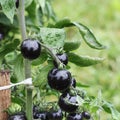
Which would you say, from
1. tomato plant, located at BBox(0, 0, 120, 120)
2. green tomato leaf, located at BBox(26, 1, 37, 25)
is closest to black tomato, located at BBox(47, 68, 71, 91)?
tomato plant, located at BBox(0, 0, 120, 120)

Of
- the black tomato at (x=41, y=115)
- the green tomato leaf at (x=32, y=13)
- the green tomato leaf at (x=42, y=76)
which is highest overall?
the green tomato leaf at (x=32, y=13)

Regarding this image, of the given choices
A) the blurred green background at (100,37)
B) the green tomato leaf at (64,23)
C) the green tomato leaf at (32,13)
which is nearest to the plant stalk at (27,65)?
the green tomato leaf at (64,23)

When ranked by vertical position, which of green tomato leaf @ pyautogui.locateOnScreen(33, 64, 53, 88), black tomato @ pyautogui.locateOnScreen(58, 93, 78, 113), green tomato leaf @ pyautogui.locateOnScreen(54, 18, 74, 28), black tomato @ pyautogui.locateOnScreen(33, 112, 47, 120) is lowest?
black tomato @ pyautogui.locateOnScreen(33, 112, 47, 120)

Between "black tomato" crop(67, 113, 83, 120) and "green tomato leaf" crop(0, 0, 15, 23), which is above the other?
"green tomato leaf" crop(0, 0, 15, 23)

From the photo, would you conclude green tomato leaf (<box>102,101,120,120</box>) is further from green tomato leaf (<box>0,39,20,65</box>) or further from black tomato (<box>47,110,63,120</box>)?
green tomato leaf (<box>0,39,20,65</box>)

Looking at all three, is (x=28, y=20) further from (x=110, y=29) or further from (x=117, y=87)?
(x=110, y=29)

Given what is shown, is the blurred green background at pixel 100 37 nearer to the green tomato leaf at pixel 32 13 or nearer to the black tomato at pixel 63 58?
the green tomato leaf at pixel 32 13

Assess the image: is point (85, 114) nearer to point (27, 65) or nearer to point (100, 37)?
point (27, 65)

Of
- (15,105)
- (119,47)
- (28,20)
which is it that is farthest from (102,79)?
(15,105)
